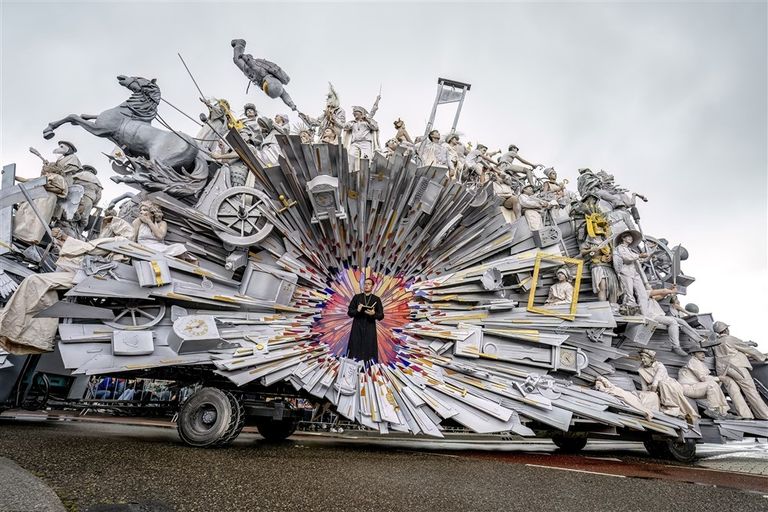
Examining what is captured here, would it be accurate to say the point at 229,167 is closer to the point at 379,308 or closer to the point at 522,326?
the point at 379,308

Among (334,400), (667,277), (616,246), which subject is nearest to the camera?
(334,400)

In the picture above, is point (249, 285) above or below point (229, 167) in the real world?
below

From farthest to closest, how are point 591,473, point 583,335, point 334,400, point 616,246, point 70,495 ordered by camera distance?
1. point 616,246
2. point 583,335
3. point 334,400
4. point 591,473
5. point 70,495

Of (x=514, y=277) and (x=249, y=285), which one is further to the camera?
(x=514, y=277)

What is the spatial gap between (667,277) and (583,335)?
15.9 feet

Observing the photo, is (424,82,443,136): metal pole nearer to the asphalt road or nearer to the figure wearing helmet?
the figure wearing helmet

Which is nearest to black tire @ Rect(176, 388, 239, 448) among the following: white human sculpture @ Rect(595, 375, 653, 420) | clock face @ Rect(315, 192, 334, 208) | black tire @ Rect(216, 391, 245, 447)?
black tire @ Rect(216, 391, 245, 447)

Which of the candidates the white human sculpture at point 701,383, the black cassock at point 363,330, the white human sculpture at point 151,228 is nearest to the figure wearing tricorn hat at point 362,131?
the black cassock at point 363,330

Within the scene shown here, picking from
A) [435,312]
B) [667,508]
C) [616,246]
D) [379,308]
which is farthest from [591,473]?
[616,246]

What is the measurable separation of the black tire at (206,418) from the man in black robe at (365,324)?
2256 millimetres

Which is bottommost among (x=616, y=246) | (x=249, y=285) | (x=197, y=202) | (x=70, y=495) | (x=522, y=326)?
(x=70, y=495)

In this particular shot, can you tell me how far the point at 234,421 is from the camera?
6.28 metres

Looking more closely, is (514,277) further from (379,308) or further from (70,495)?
(70,495)

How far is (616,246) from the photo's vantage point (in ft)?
31.3
